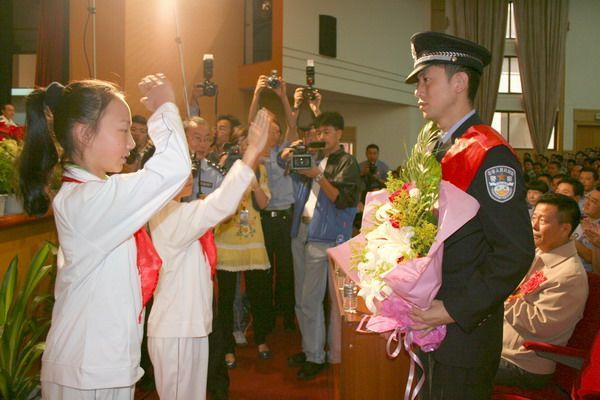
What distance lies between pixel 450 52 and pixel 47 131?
47.9 inches

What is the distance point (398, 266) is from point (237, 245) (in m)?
2.43

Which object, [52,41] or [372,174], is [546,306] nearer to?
[372,174]

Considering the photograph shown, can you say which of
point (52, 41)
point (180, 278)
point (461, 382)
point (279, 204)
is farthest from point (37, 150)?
point (52, 41)

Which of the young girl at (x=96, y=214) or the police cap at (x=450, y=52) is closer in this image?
the young girl at (x=96, y=214)

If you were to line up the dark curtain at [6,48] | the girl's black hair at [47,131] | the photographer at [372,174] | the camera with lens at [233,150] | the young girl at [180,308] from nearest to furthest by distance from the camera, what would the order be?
the girl's black hair at [47,131] < the young girl at [180,308] < the camera with lens at [233,150] < the dark curtain at [6,48] < the photographer at [372,174]

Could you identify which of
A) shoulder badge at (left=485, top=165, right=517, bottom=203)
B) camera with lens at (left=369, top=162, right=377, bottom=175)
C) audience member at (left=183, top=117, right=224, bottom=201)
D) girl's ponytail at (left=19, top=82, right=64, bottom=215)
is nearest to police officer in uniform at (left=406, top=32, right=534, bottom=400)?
shoulder badge at (left=485, top=165, right=517, bottom=203)

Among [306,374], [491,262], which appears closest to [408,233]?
[491,262]

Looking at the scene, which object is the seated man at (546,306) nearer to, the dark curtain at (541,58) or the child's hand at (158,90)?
the child's hand at (158,90)

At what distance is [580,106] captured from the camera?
15.1 meters

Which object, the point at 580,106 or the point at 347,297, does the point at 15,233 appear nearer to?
the point at 347,297

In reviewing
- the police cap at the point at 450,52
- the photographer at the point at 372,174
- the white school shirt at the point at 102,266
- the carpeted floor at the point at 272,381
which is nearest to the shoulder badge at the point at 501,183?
the police cap at the point at 450,52

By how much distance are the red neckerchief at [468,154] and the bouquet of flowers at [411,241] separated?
5cm

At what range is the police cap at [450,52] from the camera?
1.73 metres

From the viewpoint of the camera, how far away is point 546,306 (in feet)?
7.88
